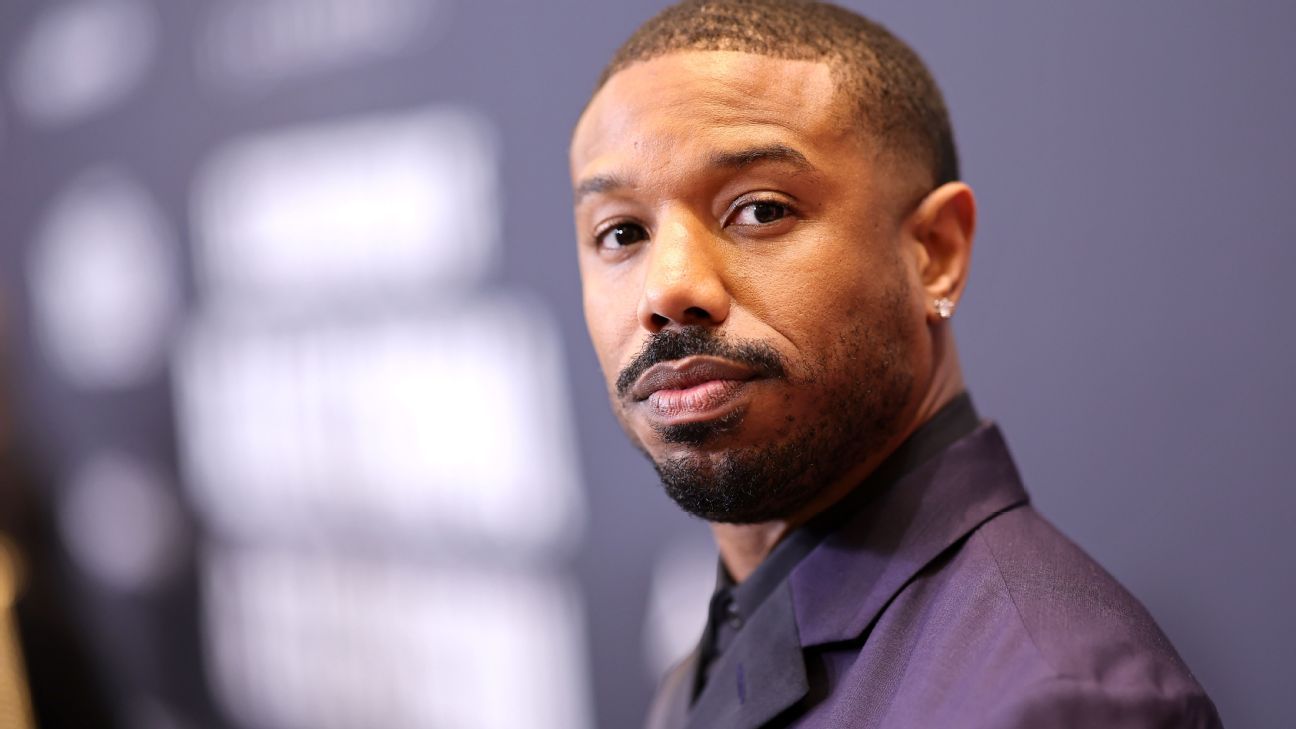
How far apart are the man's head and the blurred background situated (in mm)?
608

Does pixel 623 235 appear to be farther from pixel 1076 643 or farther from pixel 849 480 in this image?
pixel 1076 643

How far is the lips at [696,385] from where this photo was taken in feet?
3.45

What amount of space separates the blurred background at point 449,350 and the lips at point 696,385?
0.85 m

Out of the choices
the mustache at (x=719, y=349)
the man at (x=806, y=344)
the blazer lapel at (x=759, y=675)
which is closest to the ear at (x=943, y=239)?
the man at (x=806, y=344)

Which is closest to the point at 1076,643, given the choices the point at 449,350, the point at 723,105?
the point at 723,105

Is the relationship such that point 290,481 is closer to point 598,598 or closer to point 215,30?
point 598,598

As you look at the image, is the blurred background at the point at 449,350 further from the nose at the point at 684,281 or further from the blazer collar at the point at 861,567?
the nose at the point at 684,281

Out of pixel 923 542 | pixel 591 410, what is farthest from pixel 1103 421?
pixel 591 410

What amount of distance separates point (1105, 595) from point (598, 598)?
1551 millimetres

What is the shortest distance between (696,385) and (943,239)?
1.11ft

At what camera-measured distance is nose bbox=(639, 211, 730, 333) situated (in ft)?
3.43

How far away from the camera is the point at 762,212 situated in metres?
1.08

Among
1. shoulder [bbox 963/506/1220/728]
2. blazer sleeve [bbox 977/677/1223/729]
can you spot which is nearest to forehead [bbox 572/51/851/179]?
shoulder [bbox 963/506/1220/728]

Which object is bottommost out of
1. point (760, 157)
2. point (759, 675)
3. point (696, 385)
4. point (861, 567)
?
point (759, 675)
